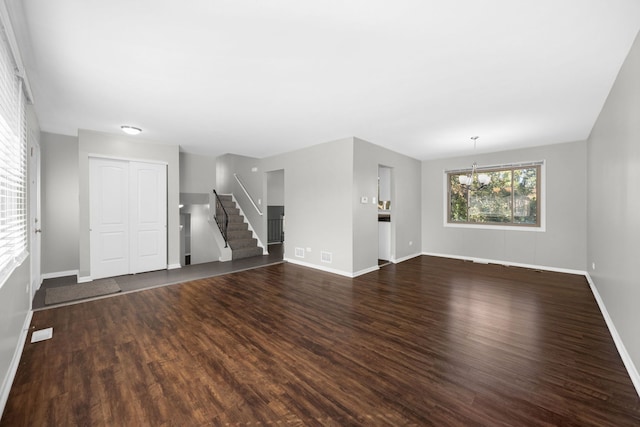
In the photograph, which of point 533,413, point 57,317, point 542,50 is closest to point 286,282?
point 57,317

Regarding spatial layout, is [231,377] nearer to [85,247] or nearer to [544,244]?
[85,247]

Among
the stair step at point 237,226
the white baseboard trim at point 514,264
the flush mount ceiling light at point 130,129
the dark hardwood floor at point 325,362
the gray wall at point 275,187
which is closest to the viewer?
the dark hardwood floor at point 325,362

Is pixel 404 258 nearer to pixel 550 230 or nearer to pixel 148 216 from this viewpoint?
pixel 550 230

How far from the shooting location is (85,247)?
4535 mm

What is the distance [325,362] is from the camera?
2248mm

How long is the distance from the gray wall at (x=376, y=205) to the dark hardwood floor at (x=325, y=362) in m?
1.49

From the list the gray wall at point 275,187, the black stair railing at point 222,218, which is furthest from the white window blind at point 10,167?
the gray wall at point 275,187

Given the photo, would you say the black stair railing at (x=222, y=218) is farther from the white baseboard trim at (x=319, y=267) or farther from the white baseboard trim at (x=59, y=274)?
the white baseboard trim at (x=59, y=274)

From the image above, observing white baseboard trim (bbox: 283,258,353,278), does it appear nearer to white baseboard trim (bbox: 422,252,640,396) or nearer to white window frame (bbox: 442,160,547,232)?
white baseboard trim (bbox: 422,252,640,396)

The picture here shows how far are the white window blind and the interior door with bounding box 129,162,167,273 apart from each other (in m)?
2.34

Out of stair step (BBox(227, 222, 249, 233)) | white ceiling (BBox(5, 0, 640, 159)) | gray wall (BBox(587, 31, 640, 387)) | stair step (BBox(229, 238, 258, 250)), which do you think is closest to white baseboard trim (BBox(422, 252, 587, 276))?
gray wall (BBox(587, 31, 640, 387))

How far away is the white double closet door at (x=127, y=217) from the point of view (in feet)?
15.3

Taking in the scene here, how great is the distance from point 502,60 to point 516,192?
4.60 meters

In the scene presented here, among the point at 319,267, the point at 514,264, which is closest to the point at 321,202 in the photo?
the point at 319,267
